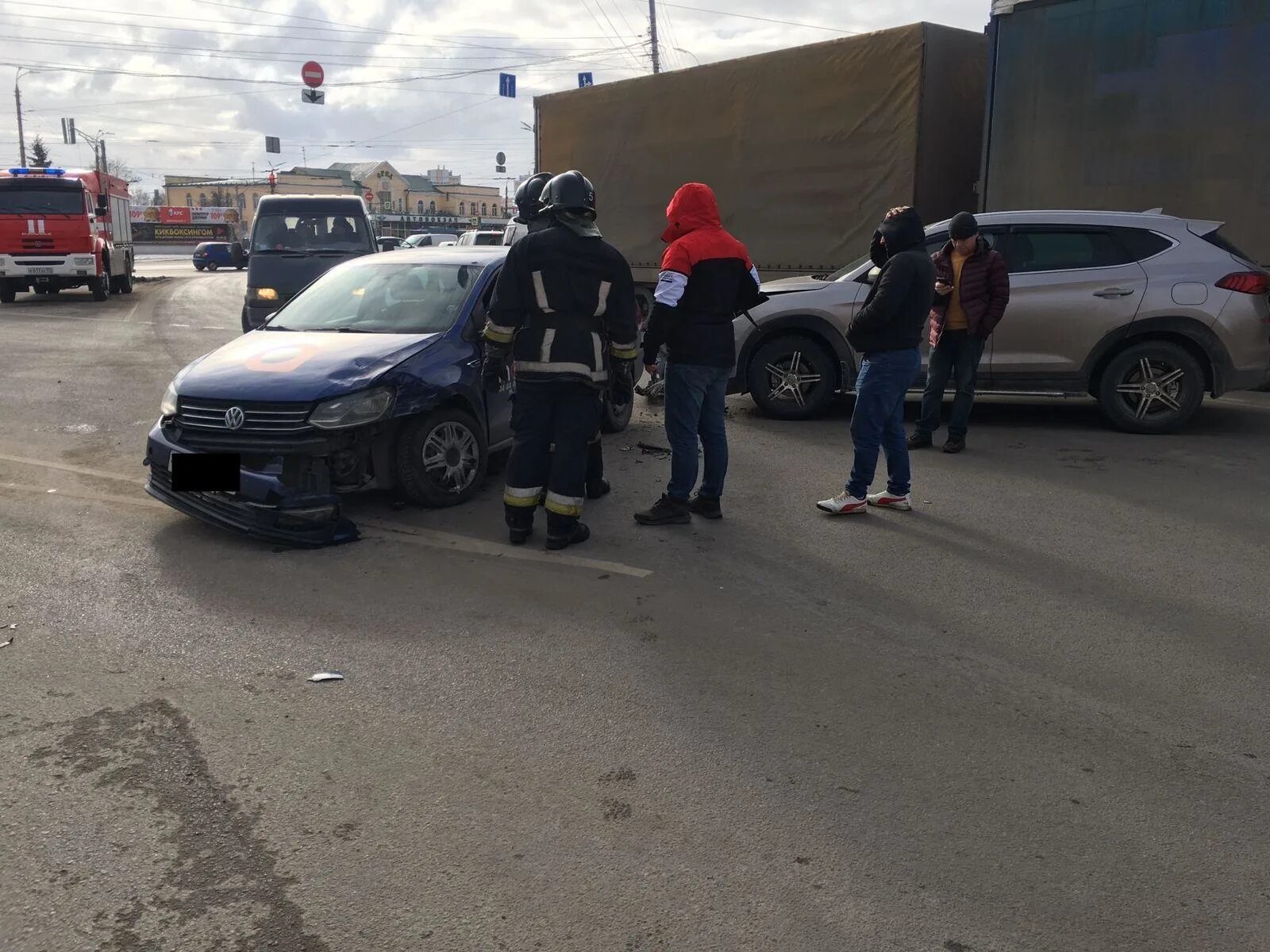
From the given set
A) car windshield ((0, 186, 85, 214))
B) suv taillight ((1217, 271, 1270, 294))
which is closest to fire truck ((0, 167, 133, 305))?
car windshield ((0, 186, 85, 214))

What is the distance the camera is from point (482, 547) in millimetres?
5691

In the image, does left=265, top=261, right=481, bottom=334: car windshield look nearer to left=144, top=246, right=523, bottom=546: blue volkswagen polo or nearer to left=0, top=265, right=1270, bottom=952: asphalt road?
left=144, top=246, right=523, bottom=546: blue volkswagen polo

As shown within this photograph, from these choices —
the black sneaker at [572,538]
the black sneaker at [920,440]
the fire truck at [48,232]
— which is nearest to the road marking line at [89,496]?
the black sneaker at [572,538]

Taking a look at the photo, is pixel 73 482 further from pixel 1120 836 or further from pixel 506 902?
pixel 1120 836

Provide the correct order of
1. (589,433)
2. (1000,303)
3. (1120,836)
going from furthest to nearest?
(1000,303), (589,433), (1120,836)

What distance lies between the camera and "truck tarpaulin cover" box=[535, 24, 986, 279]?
37.0ft

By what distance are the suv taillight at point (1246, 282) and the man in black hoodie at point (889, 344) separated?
3344 mm

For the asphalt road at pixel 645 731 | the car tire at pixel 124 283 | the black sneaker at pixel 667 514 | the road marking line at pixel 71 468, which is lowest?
the asphalt road at pixel 645 731

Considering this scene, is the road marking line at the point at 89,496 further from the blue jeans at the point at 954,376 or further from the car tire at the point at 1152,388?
the car tire at the point at 1152,388

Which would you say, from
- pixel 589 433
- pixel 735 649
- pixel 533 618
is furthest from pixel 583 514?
pixel 735 649

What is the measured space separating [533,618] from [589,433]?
51.4 inches

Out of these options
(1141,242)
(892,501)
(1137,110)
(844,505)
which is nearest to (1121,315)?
(1141,242)

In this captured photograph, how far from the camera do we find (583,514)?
252 inches

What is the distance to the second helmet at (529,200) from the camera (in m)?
6.09
